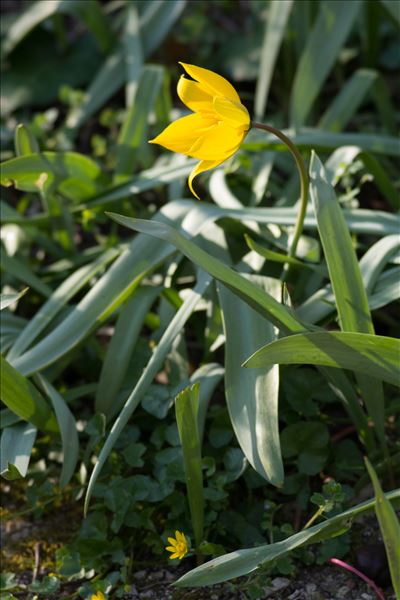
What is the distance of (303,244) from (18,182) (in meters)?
0.66

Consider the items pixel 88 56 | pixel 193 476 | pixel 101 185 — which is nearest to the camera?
pixel 193 476

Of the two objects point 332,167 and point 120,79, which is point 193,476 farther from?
point 120,79

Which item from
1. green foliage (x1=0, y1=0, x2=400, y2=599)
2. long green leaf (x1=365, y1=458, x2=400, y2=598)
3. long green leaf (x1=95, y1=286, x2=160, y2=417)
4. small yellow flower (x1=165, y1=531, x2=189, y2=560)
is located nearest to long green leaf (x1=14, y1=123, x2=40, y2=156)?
green foliage (x1=0, y1=0, x2=400, y2=599)

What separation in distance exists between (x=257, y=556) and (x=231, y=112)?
703 mm

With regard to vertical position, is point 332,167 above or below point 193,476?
above

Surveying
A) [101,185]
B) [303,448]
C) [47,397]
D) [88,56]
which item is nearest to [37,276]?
[101,185]

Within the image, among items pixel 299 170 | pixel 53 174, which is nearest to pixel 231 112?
pixel 299 170

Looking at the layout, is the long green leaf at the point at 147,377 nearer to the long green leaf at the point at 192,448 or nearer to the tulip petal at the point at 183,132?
the long green leaf at the point at 192,448

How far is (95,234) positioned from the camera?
2559 mm

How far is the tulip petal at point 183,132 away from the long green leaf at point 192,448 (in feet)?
1.28

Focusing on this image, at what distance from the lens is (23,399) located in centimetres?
172

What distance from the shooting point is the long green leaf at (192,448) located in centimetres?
149

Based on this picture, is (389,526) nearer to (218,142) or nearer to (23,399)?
(218,142)

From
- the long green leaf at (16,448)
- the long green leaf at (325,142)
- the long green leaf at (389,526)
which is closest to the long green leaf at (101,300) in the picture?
the long green leaf at (16,448)
